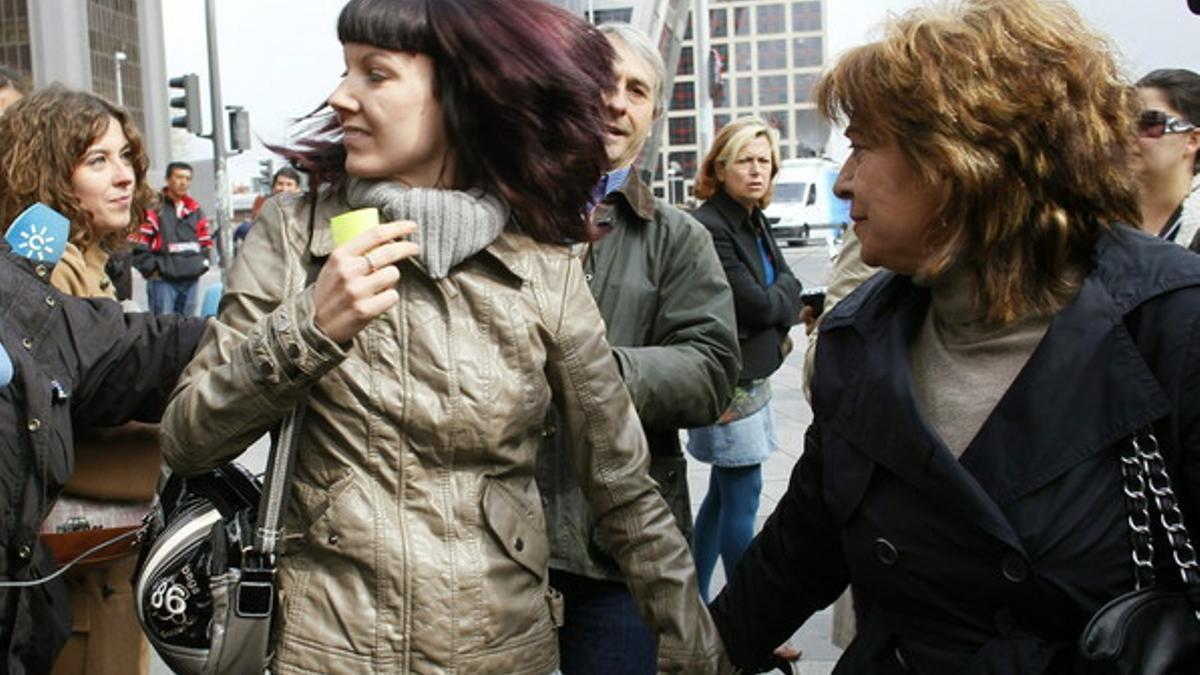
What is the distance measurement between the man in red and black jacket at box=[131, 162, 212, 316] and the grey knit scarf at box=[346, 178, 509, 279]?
500 inches

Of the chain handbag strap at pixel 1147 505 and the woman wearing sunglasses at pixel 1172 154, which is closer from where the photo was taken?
the chain handbag strap at pixel 1147 505

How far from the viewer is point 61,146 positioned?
3363mm

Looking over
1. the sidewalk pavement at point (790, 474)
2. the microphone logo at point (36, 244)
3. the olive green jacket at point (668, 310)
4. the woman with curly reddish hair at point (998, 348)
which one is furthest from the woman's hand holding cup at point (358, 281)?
the sidewalk pavement at point (790, 474)

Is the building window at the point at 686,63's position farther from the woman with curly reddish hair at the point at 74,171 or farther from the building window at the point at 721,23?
the woman with curly reddish hair at the point at 74,171

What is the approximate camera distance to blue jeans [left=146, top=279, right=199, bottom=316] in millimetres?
14734

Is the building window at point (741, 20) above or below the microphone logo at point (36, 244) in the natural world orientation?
above

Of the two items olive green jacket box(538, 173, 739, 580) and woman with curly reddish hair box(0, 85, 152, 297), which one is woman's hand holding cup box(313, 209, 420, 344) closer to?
olive green jacket box(538, 173, 739, 580)

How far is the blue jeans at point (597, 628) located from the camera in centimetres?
271

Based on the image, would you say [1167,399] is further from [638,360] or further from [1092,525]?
[638,360]

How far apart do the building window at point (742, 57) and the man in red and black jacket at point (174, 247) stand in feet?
495

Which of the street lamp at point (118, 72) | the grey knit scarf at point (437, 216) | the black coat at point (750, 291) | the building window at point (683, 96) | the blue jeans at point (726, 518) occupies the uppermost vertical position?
the street lamp at point (118, 72)

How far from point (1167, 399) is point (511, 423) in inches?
37.2

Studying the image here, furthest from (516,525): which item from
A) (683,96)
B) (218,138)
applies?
(683,96)

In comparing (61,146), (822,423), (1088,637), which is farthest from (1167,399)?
(61,146)
